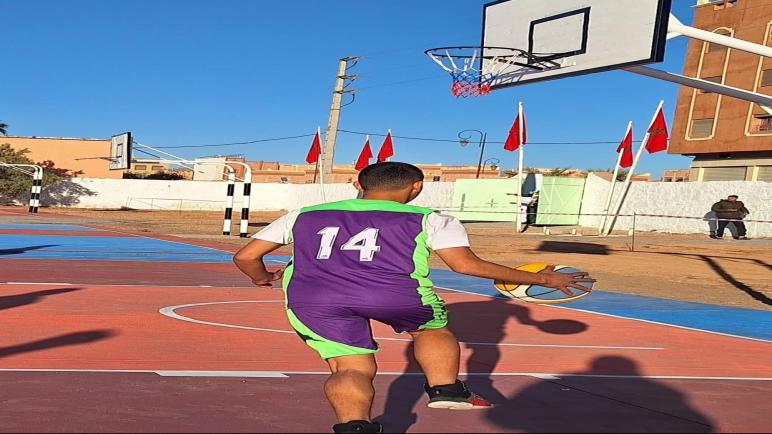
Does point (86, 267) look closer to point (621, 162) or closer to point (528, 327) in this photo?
point (528, 327)

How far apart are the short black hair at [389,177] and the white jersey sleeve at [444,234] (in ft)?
0.81

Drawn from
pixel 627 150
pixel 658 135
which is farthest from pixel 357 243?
pixel 627 150

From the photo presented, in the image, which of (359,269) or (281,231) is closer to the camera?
(359,269)

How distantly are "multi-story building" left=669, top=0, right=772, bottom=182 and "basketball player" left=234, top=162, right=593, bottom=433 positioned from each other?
41.7 meters

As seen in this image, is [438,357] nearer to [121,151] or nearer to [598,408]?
[598,408]

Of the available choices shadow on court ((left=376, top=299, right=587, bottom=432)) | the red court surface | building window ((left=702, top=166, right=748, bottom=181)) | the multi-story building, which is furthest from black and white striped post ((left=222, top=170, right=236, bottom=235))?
building window ((left=702, top=166, right=748, bottom=181))

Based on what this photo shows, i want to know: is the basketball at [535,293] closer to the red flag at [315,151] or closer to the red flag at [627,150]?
the red flag at [627,150]

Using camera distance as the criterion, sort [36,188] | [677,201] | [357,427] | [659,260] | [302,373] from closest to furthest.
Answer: [357,427] < [302,373] < [659,260] < [677,201] < [36,188]

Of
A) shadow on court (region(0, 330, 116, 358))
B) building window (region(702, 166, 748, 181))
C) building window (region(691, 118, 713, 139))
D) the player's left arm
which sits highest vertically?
building window (region(691, 118, 713, 139))

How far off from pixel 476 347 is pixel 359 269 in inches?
186

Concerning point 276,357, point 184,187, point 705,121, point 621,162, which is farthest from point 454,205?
point 276,357

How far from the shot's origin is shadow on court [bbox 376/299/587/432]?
5.62 m

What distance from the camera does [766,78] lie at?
43844 millimetres

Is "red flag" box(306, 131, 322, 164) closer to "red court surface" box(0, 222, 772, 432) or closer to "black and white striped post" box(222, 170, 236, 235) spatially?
"black and white striped post" box(222, 170, 236, 235)
